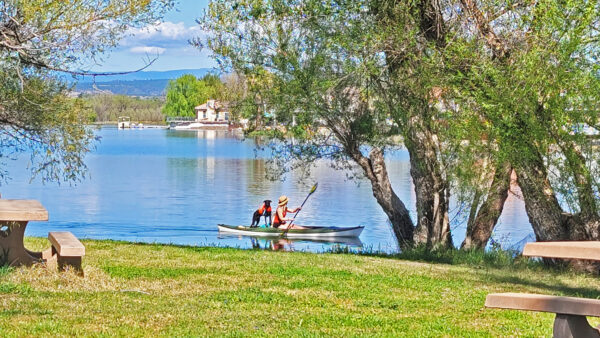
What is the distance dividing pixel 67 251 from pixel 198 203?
104 feet

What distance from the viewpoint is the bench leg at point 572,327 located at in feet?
16.8

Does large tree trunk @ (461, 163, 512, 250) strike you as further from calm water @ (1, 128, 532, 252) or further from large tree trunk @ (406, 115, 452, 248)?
calm water @ (1, 128, 532, 252)

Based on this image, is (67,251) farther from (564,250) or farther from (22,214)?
(564,250)

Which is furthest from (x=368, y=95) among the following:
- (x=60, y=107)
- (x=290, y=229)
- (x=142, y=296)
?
(x=290, y=229)

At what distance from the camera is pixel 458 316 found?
25.3 ft

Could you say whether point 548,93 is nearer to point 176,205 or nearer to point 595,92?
point 595,92

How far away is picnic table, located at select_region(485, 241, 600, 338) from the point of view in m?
5.01

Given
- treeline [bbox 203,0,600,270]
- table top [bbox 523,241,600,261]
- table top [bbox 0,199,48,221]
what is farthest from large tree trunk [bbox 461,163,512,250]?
table top [bbox 523,241,600,261]

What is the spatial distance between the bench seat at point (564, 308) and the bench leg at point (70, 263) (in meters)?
4.99

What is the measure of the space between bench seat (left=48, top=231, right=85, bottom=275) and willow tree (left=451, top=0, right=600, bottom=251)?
6.47 meters

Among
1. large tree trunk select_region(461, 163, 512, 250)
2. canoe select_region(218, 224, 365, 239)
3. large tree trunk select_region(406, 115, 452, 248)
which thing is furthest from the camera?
canoe select_region(218, 224, 365, 239)

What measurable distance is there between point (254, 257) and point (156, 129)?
175039 mm

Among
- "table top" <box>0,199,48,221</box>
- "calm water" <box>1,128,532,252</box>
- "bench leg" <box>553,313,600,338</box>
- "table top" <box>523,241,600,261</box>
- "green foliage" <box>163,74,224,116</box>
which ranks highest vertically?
"green foliage" <box>163,74,224,116</box>

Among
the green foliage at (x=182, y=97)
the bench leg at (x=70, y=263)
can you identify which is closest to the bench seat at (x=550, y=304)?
the bench leg at (x=70, y=263)
